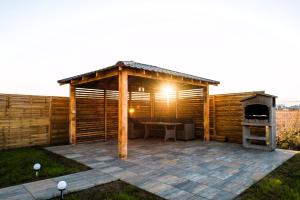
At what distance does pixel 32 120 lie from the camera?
7109 millimetres

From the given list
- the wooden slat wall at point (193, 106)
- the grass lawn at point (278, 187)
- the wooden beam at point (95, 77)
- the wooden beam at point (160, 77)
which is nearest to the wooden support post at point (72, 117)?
the wooden beam at point (95, 77)

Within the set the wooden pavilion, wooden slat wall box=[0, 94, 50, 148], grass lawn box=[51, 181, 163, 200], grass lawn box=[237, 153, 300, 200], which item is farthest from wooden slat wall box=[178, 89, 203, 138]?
grass lawn box=[51, 181, 163, 200]

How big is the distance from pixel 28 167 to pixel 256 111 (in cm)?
756

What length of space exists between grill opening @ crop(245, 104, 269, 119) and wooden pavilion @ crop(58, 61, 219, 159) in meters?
1.92

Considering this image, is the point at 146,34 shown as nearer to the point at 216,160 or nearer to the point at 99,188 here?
the point at 216,160

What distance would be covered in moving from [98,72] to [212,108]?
222 inches

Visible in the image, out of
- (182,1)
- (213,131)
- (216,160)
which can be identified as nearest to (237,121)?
(213,131)

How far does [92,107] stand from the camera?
848 cm

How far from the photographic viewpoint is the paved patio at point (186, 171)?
3076 mm

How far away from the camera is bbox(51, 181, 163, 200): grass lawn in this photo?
2.76 metres

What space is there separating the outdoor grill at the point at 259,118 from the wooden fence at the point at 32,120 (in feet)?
24.6

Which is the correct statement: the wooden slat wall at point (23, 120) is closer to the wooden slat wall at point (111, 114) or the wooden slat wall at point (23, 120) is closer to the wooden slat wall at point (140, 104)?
the wooden slat wall at point (111, 114)

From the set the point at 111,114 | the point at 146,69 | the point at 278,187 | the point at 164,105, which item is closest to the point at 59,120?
the point at 111,114

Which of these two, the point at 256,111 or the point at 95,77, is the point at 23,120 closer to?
the point at 95,77
